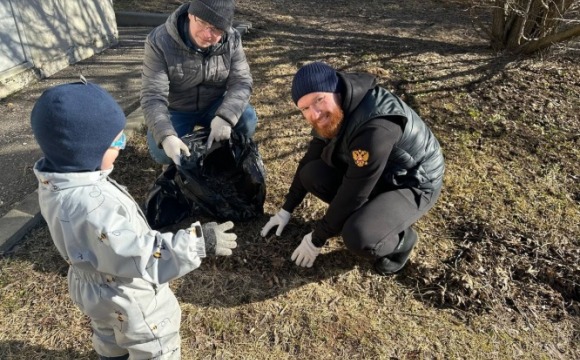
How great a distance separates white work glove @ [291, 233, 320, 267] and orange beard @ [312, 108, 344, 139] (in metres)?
0.56

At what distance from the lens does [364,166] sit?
1963 millimetres

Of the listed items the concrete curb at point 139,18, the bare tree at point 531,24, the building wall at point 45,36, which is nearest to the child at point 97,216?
the building wall at point 45,36

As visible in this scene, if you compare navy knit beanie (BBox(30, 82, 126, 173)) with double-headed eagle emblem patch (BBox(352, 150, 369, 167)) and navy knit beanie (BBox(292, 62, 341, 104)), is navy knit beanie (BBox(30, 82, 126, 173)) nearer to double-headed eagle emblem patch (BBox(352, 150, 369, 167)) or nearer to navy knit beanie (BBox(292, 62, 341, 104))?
navy knit beanie (BBox(292, 62, 341, 104))

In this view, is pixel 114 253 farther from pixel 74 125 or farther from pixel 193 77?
pixel 193 77

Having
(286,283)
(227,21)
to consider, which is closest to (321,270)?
(286,283)

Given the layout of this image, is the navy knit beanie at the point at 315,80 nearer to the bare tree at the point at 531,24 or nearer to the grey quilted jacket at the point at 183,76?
the grey quilted jacket at the point at 183,76

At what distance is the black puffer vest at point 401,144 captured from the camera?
6.44 feet

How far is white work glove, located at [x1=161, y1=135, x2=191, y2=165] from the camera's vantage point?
2.44 metres

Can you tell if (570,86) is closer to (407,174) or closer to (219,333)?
(407,174)

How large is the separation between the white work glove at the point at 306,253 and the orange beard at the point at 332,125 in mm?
560

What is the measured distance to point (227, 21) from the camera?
7.81 ft

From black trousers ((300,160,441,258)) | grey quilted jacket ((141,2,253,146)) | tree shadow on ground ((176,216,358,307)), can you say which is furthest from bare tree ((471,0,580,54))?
tree shadow on ground ((176,216,358,307))

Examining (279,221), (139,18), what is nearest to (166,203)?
(279,221)

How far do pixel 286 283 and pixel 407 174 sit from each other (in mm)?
860
